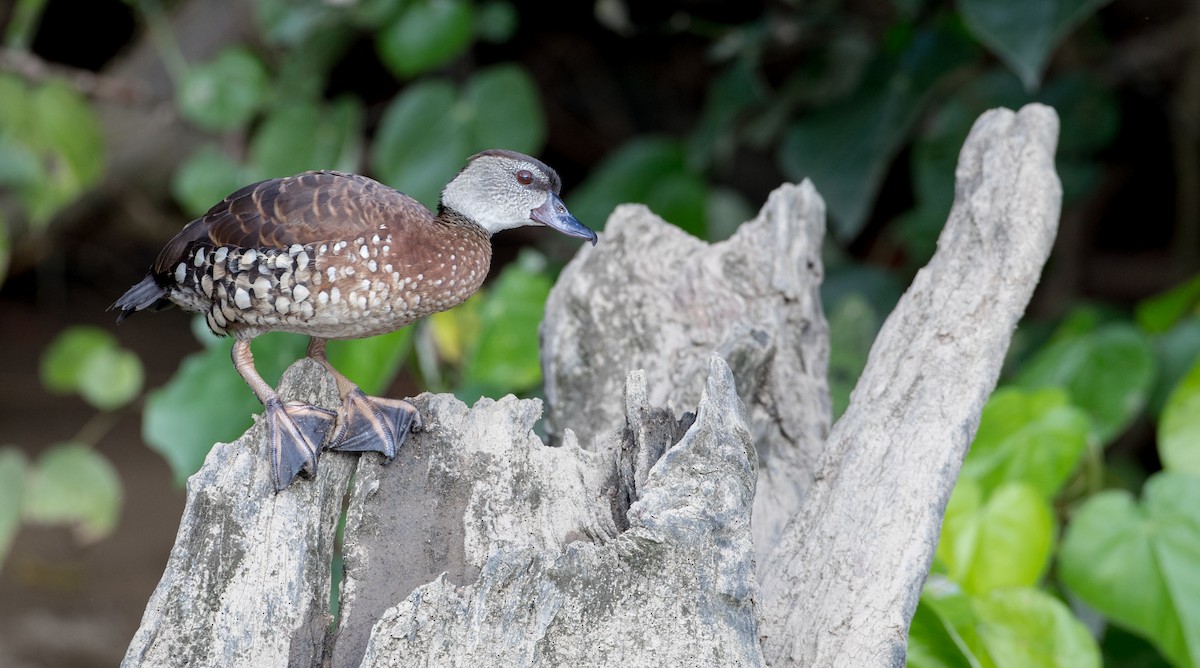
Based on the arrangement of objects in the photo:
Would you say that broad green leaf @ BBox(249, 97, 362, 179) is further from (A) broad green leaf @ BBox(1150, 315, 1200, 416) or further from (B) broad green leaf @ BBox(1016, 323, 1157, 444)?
(A) broad green leaf @ BBox(1150, 315, 1200, 416)

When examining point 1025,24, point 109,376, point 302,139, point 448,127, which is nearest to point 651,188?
point 448,127

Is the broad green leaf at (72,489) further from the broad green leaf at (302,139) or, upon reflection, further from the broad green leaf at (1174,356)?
the broad green leaf at (1174,356)

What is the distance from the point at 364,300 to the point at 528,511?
0.91 feet

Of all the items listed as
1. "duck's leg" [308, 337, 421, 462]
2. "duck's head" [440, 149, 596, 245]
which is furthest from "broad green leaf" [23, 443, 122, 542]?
"duck's head" [440, 149, 596, 245]

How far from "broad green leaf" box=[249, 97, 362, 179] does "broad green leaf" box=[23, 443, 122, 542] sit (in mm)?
796

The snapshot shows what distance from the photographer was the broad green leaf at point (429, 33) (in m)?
2.41

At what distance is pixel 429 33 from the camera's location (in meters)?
2.41

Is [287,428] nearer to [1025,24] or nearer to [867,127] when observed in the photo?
[1025,24]

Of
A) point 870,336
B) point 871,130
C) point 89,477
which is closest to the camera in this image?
point 870,336

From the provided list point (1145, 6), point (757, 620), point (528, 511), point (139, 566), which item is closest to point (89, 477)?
point (139, 566)

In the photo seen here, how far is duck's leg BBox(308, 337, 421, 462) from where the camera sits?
45.8 inches

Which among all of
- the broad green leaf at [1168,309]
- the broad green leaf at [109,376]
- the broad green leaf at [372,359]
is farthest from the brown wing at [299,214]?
the broad green leaf at [1168,309]

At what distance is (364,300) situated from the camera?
3.70ft

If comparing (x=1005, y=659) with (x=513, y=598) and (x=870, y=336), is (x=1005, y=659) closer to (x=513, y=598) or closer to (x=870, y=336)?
(x=513, y=598)
